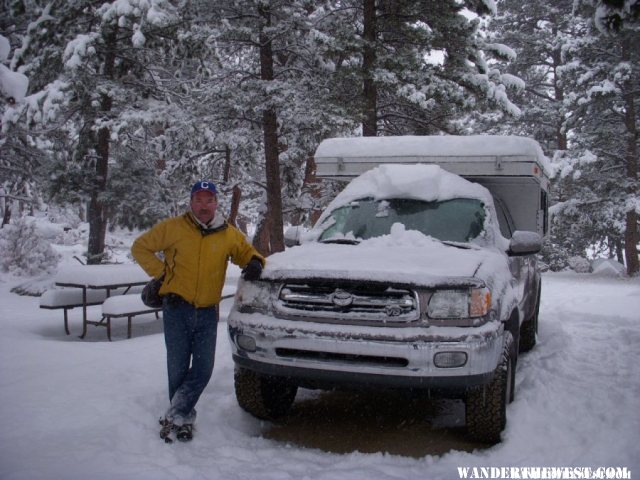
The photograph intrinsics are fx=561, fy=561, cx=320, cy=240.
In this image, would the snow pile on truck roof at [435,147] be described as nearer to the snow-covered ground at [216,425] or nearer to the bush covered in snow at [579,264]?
the snow-covered ground at [216,425]

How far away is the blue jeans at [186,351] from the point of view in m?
4.28

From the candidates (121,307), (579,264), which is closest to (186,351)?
(121,307)

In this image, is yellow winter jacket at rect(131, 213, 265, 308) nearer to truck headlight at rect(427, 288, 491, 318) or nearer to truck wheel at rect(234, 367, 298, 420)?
truck wheel at rect(234, 367, 298, 420)

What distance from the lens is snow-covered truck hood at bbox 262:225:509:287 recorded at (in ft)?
A: 12.9

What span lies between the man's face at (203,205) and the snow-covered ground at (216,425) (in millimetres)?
1691

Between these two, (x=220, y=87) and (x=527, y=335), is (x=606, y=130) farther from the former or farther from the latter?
(x=527, y=335)

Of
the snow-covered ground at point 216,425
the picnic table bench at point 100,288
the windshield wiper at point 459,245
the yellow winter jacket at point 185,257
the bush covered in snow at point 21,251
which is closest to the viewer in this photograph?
the snow-covered ground at point 216,425

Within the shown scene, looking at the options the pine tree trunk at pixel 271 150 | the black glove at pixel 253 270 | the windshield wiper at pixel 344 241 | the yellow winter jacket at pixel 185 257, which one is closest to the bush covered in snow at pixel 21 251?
the pine tree trunk at pixel 271 150

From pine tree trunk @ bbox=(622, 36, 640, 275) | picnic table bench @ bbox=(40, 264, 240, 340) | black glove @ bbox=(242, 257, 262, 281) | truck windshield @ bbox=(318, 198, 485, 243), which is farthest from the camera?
pine tree trunk @ bbox=(622, 36, 640, 275)

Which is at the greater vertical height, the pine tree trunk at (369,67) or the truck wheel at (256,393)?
the pine tree trunk at (369,67)

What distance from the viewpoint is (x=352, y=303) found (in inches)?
158

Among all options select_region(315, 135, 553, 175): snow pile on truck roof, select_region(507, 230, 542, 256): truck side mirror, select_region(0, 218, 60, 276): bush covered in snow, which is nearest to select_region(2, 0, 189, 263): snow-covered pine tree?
select_region(0, 218, 60, 276): bush covered in snow

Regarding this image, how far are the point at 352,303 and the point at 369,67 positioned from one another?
9.71 metres

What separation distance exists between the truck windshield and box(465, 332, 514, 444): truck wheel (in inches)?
54.8
